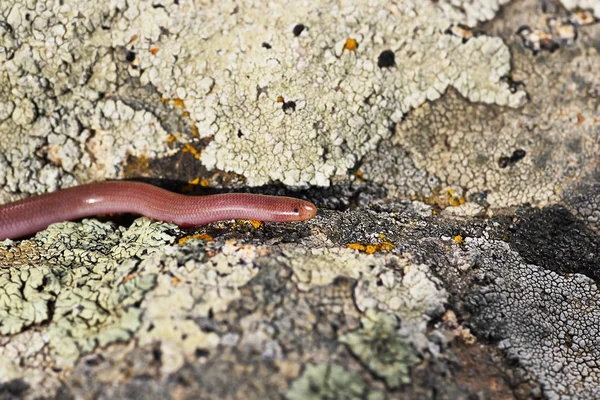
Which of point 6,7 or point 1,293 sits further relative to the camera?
point 6,7

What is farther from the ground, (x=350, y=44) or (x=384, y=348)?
(x=350, y=44)

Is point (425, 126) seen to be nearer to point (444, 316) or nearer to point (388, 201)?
point (388, 201)

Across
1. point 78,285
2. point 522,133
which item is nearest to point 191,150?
point 78,285

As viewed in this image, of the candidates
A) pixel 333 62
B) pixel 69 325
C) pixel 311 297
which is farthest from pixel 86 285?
pixel 333 62

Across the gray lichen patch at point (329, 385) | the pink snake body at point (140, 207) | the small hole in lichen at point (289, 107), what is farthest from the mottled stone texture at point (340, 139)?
the gray lichen patch at point (329, 385)

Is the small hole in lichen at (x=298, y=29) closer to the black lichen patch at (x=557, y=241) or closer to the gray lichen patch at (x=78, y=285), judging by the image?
the gray lichen patch at (x=78, y=285)

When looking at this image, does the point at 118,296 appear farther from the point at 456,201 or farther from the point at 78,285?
the point at 456,201

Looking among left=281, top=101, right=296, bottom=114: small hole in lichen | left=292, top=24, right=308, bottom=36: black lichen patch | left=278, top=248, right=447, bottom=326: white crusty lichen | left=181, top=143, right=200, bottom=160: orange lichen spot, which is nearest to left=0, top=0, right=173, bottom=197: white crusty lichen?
left=181, top=143, right=200, bottom=160: orange lichen spot
